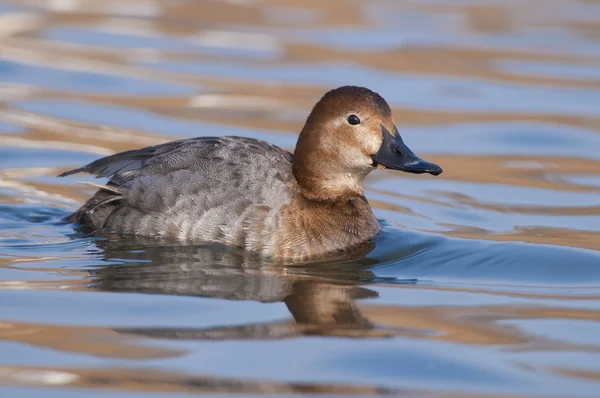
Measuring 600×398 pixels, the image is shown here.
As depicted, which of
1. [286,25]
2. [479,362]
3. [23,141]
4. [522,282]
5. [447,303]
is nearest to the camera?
[479,362]

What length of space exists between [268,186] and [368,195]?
2.15 meters

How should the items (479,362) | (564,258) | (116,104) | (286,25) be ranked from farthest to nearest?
1. (286,25)
2. (116,104)
3. (564,258)
4. (479,362)

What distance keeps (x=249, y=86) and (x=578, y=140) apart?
12.2ft

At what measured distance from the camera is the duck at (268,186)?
23.3 feet

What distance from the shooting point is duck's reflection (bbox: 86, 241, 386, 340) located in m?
5.44

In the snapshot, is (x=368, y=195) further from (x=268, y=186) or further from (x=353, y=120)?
(x=268, y=186)

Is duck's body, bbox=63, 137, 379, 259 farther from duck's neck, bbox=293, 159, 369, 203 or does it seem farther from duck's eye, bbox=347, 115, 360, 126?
duck's eye, bbox=347, 115, 360, 126

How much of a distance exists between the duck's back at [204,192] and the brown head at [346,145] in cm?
18

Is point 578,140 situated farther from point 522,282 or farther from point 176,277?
point 176,277

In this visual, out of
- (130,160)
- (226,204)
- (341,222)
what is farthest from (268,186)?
(130,160)

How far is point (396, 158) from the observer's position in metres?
7.16

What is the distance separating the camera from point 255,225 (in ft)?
23.3

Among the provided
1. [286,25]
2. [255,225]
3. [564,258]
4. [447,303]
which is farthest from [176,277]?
[286,25]

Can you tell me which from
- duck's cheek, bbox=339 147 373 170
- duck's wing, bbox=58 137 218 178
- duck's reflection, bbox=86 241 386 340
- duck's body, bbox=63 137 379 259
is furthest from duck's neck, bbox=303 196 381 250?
duck's wing, bbox=58 137 218 178
